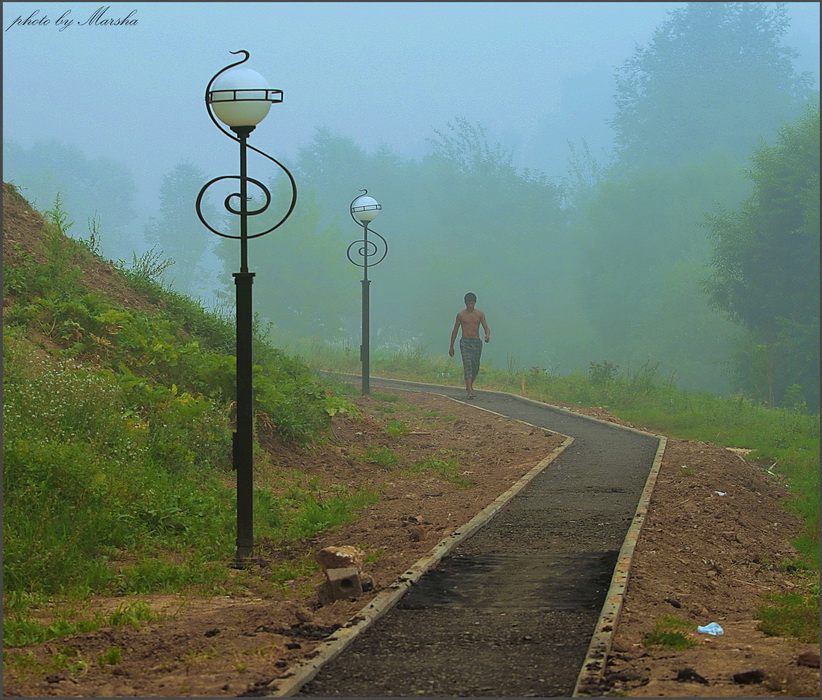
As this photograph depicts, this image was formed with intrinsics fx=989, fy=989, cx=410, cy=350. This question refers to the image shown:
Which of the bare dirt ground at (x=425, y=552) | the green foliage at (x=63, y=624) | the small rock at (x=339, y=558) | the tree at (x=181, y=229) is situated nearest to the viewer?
the bare dirt ground at (x=425, y=552)

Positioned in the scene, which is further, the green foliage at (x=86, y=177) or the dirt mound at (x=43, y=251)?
the green foliage at (x=86, y=177)

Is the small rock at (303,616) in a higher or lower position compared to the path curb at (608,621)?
lower

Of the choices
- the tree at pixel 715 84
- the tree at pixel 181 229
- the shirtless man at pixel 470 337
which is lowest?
the shirtless man at pixel 470 337

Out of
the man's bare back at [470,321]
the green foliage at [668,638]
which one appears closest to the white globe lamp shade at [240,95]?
the green foliage at [668,638]

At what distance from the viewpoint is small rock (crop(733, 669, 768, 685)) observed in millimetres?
4527

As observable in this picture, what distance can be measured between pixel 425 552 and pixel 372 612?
186 centimetres

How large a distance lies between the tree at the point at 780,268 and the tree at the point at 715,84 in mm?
25635

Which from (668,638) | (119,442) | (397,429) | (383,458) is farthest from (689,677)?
(397,429)

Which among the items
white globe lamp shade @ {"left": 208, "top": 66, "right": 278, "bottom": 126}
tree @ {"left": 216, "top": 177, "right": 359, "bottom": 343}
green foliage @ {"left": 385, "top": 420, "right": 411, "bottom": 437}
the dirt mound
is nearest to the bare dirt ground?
green foliage @ {"left": 385, "top": 420, "right": 411, "bottom": 437}

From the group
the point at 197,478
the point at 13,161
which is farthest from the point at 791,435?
the point at 13,161

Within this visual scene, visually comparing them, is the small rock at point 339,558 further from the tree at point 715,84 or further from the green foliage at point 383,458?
the tree at point 715,84

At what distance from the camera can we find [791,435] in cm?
1689

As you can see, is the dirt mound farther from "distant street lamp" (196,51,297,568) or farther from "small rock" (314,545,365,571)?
"small rock" (314,545,365,571)

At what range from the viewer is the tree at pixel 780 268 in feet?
111
